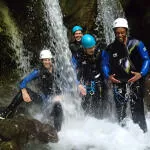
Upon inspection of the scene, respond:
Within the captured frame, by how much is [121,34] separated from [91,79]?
1598 mm

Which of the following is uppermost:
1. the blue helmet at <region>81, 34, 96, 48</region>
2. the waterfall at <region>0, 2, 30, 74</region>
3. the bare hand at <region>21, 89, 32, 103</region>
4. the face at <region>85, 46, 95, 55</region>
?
the waterfall at <region>0, 2, 30, 74</region>

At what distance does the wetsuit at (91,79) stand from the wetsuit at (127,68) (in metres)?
0.52

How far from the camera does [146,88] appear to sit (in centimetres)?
1219

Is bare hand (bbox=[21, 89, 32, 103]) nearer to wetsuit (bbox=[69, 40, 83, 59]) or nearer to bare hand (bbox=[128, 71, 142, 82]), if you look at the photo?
wetsuit (bbox=[69, 40, 83, 59])

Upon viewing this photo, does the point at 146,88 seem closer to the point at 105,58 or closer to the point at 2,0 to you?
the point at 105,58

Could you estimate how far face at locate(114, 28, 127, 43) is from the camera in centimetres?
764

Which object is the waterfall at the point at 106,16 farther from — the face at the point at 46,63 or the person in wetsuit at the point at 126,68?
the person in wetsuit at the point at 126,68

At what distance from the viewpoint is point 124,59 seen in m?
7.95

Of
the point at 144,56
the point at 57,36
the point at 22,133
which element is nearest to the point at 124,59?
the point at 144,56

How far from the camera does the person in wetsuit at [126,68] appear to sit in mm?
7801

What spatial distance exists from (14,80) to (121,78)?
4.64 metres

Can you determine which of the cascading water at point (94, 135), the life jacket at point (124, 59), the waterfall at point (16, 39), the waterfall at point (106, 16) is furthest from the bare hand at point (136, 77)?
the waterfall at point (106, 16)

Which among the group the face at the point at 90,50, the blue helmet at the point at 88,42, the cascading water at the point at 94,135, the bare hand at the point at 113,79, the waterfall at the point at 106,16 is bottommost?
the cascading water at the point at 94,135

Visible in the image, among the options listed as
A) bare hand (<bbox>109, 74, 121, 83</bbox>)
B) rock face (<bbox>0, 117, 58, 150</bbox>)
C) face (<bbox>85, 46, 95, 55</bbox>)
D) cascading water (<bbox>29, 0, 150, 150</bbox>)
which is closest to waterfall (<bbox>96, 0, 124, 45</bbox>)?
cascading water (<bbox>29, 0, 150, 150</bbox>)
